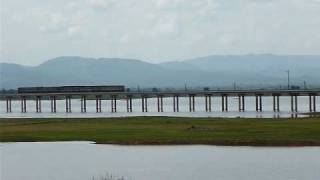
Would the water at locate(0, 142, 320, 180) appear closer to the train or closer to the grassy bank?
the grassy bank

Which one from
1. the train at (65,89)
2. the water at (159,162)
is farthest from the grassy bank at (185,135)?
the train at (65,89)

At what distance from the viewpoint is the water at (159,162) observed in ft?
102

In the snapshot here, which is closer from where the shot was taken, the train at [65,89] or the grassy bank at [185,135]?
the grassy bank at [185,135]

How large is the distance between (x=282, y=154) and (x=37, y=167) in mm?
12699

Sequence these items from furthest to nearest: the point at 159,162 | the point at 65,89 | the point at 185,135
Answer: the point at 65,89 < the point at 185,135 < the point at 159,162

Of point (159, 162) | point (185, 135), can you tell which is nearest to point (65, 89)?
point (185, 135)

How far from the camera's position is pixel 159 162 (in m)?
36.7

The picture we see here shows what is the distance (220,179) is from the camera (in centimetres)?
2948

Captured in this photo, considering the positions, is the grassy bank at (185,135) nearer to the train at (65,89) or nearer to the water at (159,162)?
the water at (159,162)

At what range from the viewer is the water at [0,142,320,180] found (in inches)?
1230


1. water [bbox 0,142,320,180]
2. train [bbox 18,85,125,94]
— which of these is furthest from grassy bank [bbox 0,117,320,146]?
train [bbox 18,85,125,94]

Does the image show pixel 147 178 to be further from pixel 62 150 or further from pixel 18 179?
pixel 62 150

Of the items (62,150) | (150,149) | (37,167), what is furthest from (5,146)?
(37,167)

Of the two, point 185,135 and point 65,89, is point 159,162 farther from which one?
point 65,89
